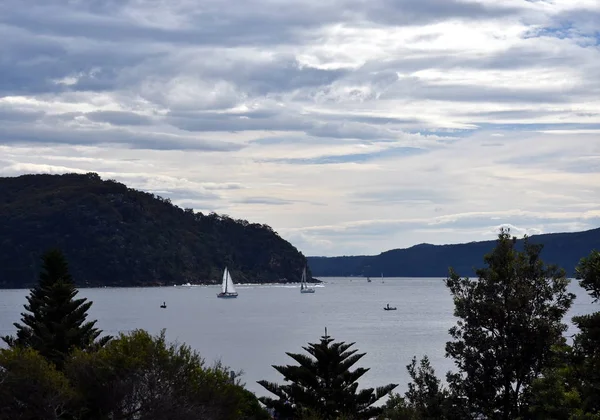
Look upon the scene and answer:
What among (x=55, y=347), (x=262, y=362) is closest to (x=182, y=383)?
(x=55, y=347)

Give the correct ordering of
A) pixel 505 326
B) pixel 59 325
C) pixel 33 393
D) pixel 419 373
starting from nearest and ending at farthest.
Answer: pixel 505 326 < pixel 419 373 < pixel 33 393 < pixel 59 325

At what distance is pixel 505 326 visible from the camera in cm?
2877

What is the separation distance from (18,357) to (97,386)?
12.4 feet

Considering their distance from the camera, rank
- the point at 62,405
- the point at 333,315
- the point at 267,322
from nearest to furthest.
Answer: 1. the point at 62,405
2. the point at 267,322
3. the point at 333,315

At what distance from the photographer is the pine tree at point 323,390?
146 ft

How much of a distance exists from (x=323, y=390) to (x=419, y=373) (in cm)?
1516

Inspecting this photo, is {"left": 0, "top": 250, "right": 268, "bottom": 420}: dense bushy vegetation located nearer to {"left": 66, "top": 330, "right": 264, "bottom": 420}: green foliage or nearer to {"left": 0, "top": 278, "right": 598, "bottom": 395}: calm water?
{"left": 66, "top": 330, "right": 264, "bottom": 420}: green foliage

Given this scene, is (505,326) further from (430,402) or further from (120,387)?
(120,387)

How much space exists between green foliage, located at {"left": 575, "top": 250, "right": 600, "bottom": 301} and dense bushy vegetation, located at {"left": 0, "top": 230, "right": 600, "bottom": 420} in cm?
3

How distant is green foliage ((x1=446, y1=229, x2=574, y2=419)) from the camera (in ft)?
93.0

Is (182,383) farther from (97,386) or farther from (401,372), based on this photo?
(401,372)

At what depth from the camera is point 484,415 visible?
2900 centimetres

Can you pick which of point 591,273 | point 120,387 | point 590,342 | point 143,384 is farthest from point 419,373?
point 120,387

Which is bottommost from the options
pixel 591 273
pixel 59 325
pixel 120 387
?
pixel 120 387
